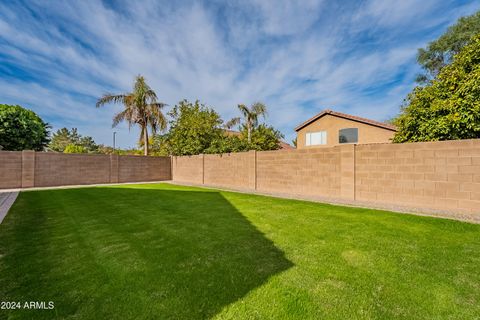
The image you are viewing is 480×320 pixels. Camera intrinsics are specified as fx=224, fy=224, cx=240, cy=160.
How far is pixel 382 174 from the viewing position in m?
7.74

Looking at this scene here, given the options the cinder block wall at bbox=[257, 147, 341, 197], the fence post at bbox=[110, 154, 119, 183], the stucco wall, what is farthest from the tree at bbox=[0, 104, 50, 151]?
the stucco wall

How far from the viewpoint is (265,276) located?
2.72 metres

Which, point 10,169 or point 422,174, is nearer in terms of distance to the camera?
point 422,174

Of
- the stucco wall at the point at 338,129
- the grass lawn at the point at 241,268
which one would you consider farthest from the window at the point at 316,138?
the grass lawn at the point at 241,268

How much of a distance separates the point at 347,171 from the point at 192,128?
12.3m

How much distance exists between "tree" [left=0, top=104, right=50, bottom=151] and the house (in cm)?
2195

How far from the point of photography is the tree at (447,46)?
1566 centimetres

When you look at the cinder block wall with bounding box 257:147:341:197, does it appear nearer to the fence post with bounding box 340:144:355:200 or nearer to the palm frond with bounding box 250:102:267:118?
the fence post with bounding box 340:144:355:200

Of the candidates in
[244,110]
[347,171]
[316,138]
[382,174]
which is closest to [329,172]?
[347,171]

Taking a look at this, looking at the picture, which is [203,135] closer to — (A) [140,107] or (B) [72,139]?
(A) [140,107]

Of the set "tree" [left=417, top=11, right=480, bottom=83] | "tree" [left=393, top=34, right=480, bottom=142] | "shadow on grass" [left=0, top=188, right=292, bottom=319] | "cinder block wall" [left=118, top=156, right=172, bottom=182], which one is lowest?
"shadow on grass" [left=0, top=188, right=292, bottom=319]

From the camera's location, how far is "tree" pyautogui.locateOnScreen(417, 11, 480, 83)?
15664 millimetres

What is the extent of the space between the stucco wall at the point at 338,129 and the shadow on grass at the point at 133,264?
15697mm

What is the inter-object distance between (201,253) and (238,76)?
46.5ft
